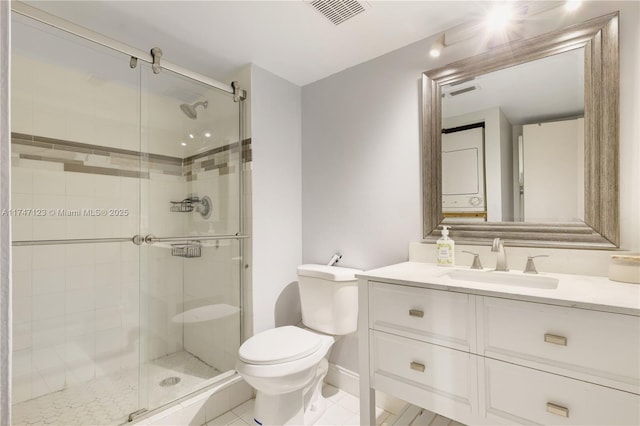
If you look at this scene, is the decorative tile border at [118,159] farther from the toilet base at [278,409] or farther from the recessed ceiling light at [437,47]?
the toilet base at [278,409]

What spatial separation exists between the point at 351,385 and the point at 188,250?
1.35 metres

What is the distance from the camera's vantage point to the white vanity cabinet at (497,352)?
885 mm

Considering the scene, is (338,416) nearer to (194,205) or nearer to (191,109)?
(194,205)

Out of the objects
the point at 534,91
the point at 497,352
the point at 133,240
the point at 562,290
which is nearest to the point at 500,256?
the point at 562,290

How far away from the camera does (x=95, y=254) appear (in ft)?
5.85

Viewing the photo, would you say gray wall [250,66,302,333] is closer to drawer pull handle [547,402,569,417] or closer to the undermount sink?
the undermount sink

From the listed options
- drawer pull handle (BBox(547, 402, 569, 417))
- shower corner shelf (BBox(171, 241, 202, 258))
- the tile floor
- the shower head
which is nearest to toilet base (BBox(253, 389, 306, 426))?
the tile floor

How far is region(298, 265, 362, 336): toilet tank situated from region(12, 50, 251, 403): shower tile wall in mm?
554

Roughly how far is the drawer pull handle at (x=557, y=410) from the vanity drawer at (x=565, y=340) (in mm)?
108

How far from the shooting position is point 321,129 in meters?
2.21

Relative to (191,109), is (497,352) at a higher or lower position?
lower

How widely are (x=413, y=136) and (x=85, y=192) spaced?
74.9 inches

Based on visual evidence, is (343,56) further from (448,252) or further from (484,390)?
(484,390)

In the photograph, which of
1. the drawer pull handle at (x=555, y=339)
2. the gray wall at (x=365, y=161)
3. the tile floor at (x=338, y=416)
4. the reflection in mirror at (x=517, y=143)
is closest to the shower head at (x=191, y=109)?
the gray wall at (x=365, y=161)
